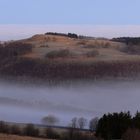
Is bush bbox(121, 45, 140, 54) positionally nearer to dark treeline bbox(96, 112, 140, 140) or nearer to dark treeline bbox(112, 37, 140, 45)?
dark treeline bbox(112, 37, 140, 45)

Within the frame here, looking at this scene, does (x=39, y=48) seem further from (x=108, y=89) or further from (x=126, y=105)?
(x=126, y=105)

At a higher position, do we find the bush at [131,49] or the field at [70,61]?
the bush at [131,49]

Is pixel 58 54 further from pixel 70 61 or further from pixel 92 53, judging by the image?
pixel 92 53

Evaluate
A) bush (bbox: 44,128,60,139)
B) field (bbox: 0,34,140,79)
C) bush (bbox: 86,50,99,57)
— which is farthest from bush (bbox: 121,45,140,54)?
bush (bbox: 44,128,60,139)

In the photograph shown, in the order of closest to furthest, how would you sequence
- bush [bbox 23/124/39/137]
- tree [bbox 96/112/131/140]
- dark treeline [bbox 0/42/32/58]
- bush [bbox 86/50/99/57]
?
tree [bbox 96/112/131/140]
bush [bbox 23/124/39/137]
bush [bbox 86/50/99/57]
dark treeline [bbox 0/42/32/58]

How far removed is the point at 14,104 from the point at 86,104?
806 cm

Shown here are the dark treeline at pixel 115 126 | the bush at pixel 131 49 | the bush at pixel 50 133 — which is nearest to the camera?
the dark treeline at pixel 115 126

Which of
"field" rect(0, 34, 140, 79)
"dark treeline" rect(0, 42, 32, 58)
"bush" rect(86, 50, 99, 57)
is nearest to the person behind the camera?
"field" rect(0, 34, 140, 79)

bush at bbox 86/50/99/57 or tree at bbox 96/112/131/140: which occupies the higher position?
tree at bbox 96/112/131/140

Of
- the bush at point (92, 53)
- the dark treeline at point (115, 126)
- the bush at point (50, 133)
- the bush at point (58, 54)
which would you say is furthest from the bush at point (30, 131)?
the bush at point (58, 54)

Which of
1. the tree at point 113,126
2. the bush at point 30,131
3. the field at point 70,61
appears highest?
the tree at point 113,126

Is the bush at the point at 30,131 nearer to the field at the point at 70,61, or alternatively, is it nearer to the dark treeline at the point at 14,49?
the field at the point at 70,61

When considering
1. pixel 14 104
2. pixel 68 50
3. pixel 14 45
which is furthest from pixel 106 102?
pixel 14 45

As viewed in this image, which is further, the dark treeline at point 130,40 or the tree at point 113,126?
the dark treeline at point 130,40
